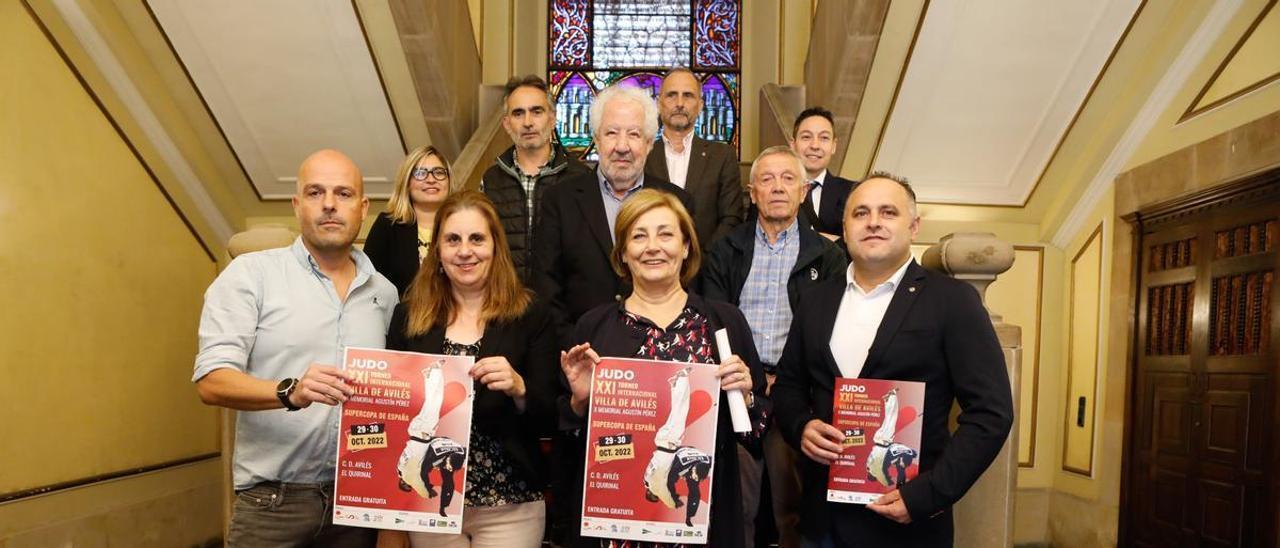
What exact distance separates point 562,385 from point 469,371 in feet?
0.86

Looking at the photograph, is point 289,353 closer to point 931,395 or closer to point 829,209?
point 931,395

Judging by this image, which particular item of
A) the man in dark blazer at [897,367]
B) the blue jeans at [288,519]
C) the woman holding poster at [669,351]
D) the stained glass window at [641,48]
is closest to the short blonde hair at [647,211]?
the woman holding poster at [669,351]

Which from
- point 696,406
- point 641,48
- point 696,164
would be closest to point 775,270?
point 696,406

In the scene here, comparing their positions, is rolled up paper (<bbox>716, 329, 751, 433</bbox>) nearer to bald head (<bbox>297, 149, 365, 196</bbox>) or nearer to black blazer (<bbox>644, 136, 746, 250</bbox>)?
bald head (<bbox>297, 149, 365, 196</bbox>)

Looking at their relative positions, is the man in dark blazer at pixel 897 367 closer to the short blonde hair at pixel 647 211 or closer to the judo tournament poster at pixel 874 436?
the judo tournament poster at pixel 874 436

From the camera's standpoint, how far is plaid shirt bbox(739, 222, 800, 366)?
2611mm

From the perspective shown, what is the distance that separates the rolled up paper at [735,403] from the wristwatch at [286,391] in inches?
35.8

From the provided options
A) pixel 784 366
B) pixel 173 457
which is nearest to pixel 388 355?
pixel 784 366

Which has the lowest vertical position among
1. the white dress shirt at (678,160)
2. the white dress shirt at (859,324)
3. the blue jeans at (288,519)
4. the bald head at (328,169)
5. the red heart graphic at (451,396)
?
the blue jeans at (288,519)

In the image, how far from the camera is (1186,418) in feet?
14.0

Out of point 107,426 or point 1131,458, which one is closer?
point 107,426

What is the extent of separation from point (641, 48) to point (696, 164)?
4.64 m

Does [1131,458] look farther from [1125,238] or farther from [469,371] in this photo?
[469,371]

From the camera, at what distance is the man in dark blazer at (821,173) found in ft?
12.0
